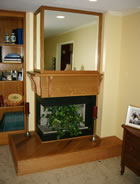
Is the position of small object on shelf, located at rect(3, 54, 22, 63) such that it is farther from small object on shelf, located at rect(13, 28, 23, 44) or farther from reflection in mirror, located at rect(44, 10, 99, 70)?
reflection in mirror, located at rect(44, 10, 99, 70)

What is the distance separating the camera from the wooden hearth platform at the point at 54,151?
106 inches

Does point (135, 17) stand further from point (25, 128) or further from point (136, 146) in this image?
point (25, 128)

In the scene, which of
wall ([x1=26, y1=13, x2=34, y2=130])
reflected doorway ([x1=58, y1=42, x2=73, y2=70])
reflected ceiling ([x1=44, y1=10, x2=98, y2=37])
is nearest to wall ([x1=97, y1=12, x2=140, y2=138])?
reflected ceiling ([x1=44, y1=10, x2=98, y2=37])

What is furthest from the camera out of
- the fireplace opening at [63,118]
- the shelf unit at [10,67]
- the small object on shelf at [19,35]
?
the shelf unit at [10,67]

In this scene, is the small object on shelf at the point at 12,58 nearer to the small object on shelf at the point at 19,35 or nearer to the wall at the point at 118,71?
the small object on shelf at the point at 19,35

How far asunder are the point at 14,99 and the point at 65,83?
3.48 ft

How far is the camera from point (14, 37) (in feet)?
11.1

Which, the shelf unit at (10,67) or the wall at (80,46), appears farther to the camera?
the shelf unit at (10,67)

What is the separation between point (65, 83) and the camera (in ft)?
10.0

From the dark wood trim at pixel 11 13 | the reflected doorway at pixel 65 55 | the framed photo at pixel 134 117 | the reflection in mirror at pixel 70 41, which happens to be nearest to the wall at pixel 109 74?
the reflection in mirror at pixel 70 41

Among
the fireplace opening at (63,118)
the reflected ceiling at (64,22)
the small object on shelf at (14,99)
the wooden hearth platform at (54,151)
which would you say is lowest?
the wooden hearth platform at (54,151)

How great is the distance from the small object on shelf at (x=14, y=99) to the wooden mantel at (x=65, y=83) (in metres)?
0.40

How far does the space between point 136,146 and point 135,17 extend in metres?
1.84

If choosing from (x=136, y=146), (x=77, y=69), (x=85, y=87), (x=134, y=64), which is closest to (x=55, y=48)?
(x=77, y=69)
